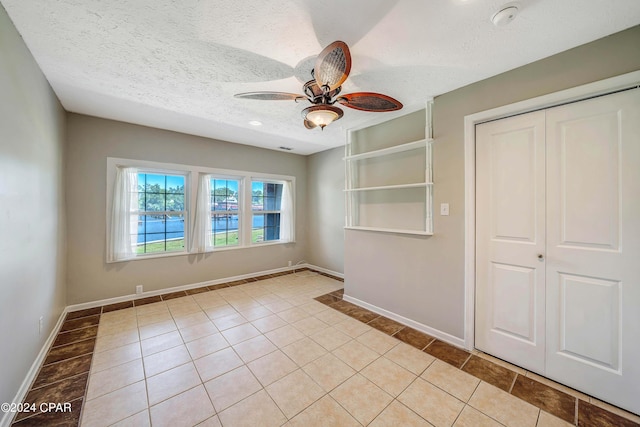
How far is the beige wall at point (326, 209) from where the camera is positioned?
184 inches

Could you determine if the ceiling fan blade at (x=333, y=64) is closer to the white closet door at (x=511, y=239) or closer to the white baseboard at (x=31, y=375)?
the white closet door at (x=511, y=239)

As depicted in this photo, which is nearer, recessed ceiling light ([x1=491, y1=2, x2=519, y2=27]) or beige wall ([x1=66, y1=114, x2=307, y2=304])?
recessed ceiling light ([x1=491, y1=2, x2=519, y2=27])

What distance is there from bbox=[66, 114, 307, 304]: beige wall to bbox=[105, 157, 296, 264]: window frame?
0.07m

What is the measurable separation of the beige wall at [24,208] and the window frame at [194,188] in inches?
29.2

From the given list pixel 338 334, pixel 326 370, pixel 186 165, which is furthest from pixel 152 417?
pixel 186 165

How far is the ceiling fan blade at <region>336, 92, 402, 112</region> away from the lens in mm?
1794

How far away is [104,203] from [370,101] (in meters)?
3.68

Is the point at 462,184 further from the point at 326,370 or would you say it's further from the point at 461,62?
the point at 326,370

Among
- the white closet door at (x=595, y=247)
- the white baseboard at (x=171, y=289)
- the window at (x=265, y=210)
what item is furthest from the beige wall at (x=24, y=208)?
the white closet door at (x=595, y=247)

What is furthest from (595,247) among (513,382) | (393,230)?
(393,230)

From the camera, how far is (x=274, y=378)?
1907 mm

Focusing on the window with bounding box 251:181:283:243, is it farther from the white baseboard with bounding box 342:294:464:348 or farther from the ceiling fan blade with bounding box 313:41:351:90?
the ceiling fan blade with bounding box 313:41:351:90

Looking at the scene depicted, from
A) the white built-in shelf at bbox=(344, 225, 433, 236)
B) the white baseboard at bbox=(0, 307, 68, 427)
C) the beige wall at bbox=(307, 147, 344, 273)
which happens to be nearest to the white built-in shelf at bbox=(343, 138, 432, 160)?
the white built-in shelf at bbox=(344, 225, 433, 236)

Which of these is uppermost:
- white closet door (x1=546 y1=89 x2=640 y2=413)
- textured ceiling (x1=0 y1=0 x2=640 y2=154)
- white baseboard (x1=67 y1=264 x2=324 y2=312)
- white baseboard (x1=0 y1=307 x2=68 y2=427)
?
textured ceiling (x1=0 y1=0 x2=640 y2=154)
